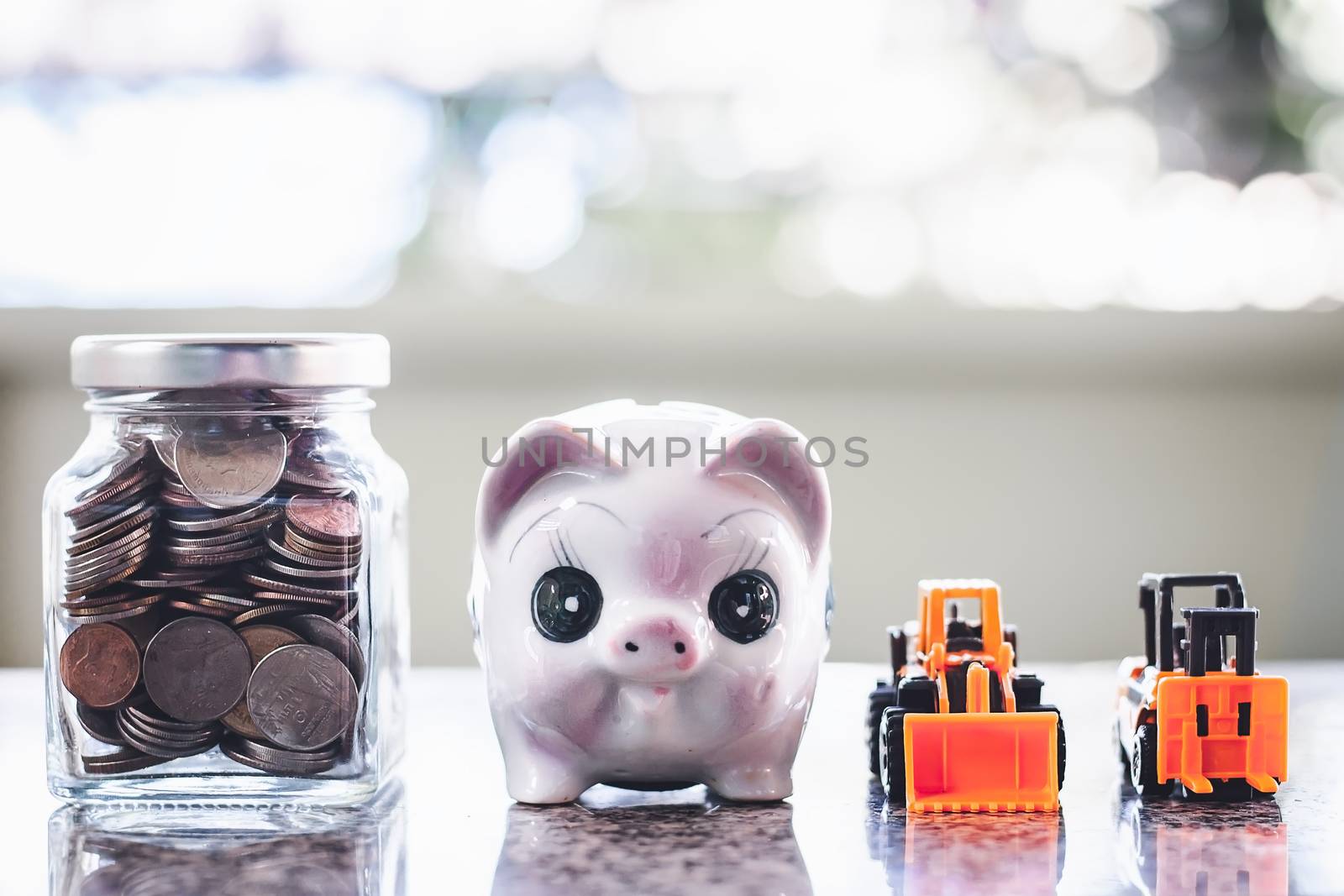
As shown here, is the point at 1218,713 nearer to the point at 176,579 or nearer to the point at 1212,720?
the point at 1212,720

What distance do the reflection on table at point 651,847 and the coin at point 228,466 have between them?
282 mm

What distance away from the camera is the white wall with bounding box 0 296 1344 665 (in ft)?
5.81

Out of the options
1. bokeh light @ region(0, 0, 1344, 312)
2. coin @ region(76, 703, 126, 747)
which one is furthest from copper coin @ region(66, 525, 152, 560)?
bokeh light @ region(0, 0, 1344, 312)

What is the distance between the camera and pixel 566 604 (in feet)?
3.02

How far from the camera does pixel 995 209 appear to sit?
1967 mm

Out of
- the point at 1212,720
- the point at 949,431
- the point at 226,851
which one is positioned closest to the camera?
the point at 226,851

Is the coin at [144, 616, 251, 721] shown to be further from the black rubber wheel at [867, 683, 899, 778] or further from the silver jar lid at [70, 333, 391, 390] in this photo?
the black rubber wheel at [867, 683, 899, 778]

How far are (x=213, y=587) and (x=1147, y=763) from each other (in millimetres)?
652

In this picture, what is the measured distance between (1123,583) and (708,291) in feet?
2.22

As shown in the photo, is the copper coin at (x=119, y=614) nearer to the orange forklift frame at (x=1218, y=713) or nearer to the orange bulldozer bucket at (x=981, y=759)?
the orange bulldozer bucket at (x=981, y=759)

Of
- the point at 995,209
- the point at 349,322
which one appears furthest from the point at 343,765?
the point at 995,209

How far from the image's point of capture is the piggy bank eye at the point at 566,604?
918 millimetres

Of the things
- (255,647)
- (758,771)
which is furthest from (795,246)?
(255,647)

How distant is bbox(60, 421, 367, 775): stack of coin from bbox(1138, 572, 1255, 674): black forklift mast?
0.58 meters
